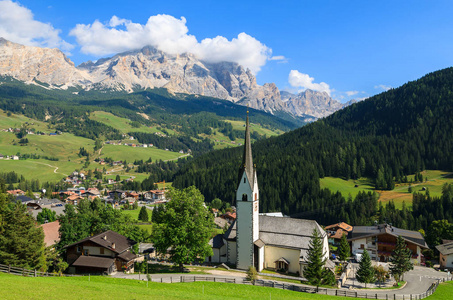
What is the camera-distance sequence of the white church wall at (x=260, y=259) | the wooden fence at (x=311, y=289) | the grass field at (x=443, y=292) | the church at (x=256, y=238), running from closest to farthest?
the grass field at (x=443, y=292), the wooden fence at (x=311, y=289), the church at (x=256, y=238), the white church wall at (x=260, y=259)

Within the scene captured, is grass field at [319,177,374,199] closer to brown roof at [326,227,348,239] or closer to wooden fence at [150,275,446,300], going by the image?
brown roof at [326,227,348,239]

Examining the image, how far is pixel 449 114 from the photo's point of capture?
596ft

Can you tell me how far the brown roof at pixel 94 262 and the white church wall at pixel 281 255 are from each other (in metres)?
28.6

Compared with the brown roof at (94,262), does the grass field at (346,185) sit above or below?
above

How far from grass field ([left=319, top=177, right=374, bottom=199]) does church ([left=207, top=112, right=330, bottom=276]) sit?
8325cm

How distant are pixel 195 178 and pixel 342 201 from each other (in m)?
85.8

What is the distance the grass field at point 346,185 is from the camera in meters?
142

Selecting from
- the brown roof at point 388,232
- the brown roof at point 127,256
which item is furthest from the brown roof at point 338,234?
the brown roof at point 127,256

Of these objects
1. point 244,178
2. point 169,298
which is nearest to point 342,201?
point 244,178

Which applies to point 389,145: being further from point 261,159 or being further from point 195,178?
point 195,178

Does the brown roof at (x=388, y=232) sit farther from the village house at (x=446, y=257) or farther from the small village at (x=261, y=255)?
the village house at (x=446, y=257)

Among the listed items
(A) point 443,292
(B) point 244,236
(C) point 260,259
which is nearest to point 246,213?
(B) point 244,236

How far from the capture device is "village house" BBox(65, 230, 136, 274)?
5322 centimetres

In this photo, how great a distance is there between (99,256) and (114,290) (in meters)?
25.3
